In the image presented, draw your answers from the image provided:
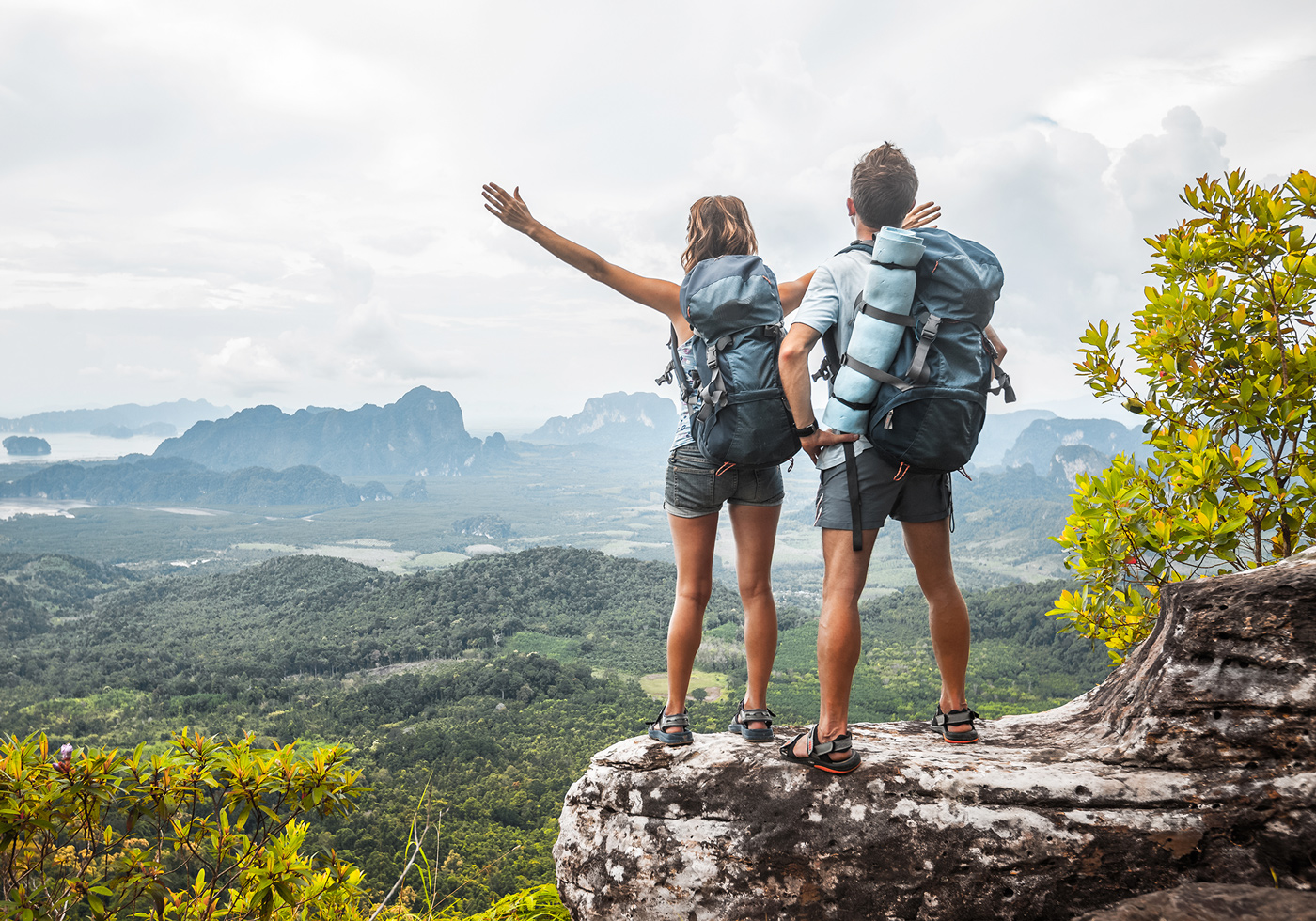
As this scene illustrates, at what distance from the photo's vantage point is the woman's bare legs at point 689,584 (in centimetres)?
327

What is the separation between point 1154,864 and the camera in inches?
99.6

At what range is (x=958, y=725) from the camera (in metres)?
3.40

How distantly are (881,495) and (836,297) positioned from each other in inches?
32.9

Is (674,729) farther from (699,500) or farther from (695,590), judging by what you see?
(699,500)

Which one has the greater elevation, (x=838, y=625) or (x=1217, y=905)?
(x=838, y=625)

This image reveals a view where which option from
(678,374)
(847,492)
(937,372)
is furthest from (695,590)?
(937,372)

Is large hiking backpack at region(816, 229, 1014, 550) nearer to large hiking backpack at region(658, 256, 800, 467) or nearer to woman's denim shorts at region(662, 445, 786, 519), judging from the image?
large hiking backpack at region(658, 256, 800, 467)

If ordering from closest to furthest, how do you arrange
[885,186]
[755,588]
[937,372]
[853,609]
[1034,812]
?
[1034,812] → [937,372] → [853,609] → [885,186] → [755,588]

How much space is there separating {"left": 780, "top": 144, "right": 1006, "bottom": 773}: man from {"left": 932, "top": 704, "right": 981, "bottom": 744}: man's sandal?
2.25ft

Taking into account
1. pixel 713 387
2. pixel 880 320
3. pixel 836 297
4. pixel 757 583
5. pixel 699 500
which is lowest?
pixel 757 583

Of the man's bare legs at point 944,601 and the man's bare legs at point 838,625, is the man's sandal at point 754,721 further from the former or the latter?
the man's bare legs at point 944,601

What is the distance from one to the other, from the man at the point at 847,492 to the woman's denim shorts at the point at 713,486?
292 millimetres

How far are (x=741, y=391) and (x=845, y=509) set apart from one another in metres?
0.64

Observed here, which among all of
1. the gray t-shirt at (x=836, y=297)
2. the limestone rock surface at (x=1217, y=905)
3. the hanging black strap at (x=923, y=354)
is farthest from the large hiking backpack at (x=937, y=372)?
the limestone rock surface at (x=1217, y=905)
